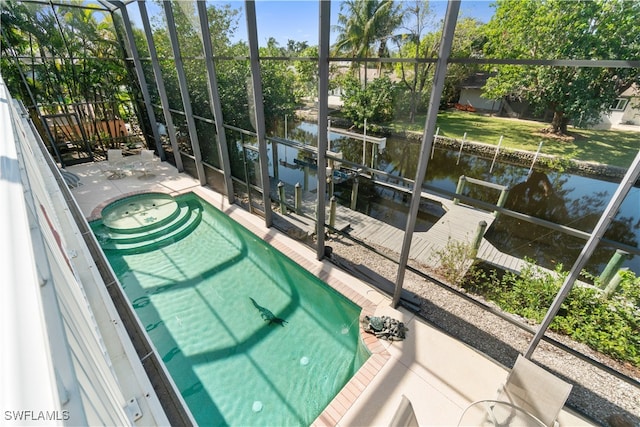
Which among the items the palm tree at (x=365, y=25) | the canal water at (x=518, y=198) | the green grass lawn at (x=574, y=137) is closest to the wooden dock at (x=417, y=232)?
the canal water at (x=518, y=198)

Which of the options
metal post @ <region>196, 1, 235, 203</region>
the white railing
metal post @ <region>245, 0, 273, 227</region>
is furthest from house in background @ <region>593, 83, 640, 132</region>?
metal post @ <region>196, 1, 235, 203</region>

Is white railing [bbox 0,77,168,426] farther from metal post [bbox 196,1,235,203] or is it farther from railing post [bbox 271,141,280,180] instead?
metal post [bbox 196,1,235,203]

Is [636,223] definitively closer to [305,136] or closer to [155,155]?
[305,136]

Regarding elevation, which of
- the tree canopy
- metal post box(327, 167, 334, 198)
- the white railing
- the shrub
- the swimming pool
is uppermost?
the tree canopy

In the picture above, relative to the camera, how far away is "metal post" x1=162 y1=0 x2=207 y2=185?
6316mm

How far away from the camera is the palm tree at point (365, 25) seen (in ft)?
11.8

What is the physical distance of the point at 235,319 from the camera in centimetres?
489

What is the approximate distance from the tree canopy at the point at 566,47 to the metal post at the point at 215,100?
5014 millimetres

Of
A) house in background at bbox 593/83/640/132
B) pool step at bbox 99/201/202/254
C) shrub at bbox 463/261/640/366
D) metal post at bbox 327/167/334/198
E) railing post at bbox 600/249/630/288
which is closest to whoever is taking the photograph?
house in background at bbox 593/83/640/132

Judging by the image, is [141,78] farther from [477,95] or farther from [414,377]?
[414,377]

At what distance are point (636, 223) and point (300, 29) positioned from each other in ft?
19.8

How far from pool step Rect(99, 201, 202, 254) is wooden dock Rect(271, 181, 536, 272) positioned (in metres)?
2.46

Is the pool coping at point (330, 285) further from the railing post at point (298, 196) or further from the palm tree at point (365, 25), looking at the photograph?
the palm tree at point (365, 25)

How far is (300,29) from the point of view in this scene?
458cm
